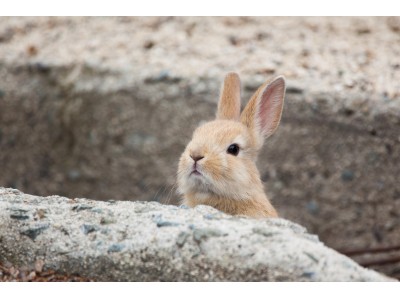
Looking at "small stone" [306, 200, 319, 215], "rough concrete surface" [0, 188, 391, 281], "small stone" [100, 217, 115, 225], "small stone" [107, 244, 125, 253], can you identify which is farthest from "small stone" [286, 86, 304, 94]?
"small stone" [107, 244, 125, 253]

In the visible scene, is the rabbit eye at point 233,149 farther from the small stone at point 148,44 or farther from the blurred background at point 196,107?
the small stone at point 148,44

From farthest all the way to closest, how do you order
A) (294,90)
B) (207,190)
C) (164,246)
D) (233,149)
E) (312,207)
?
1. (312,207)
2. (294,90)
3. (233,149)
4. (207,190)
5. (164,246)

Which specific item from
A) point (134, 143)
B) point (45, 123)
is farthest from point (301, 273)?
point (45, 123)

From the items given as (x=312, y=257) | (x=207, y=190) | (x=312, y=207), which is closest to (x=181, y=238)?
(x=312, y=257)

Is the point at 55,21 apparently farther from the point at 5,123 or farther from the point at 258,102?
the point at 258,102

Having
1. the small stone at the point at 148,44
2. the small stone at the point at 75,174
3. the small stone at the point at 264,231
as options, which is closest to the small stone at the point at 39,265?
the small stone at the point at 264,231

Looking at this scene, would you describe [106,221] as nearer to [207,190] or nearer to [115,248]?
[115,248]
